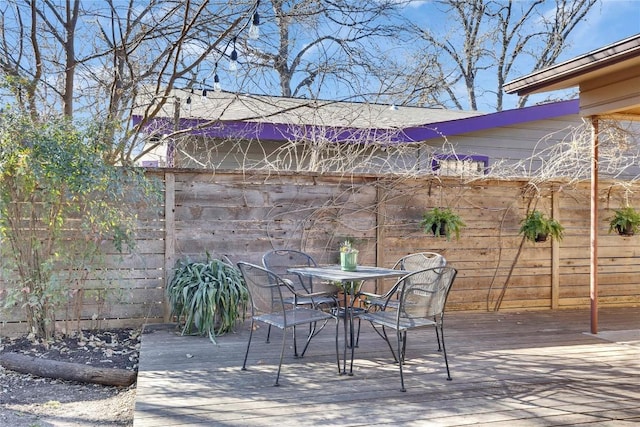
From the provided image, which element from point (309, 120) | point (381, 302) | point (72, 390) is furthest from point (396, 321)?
point (309, 120)

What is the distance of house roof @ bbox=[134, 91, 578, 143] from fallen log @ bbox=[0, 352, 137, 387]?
2861 mm

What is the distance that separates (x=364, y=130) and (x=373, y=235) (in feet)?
6.25

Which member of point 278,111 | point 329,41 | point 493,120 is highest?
point 329,41

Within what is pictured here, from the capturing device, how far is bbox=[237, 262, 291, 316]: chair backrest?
3.56m

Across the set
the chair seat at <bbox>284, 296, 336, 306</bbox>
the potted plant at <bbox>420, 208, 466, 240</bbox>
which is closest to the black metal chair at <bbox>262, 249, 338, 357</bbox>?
the chair seat at <bbox>284, 296, 336, 306</bbox>

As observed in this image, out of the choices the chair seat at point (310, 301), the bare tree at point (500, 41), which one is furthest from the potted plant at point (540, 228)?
the bare tree at point (500, 41)

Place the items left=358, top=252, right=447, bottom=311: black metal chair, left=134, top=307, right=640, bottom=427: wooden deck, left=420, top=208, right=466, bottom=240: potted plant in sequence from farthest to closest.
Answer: left=420, top=208, right=466, bottom=240: potted plant → left=358, top=252, right=447, bottom=311: black metal chair → left=134, top=307, right=640, bottom=427: wooden deck

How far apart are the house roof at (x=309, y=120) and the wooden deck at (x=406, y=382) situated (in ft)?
8.89

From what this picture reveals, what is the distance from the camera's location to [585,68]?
4.02 m

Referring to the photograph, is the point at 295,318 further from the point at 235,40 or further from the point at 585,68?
the point at 585,68

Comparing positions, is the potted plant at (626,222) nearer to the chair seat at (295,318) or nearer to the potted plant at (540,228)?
the potted plant at (540,228)

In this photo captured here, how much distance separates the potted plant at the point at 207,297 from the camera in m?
4.40

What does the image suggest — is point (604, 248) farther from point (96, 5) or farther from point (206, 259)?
point (96, 5)

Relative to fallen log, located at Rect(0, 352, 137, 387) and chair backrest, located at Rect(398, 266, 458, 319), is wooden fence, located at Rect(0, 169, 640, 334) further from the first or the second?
chair backrest, located at Rect(398, 266, 458, 319)
